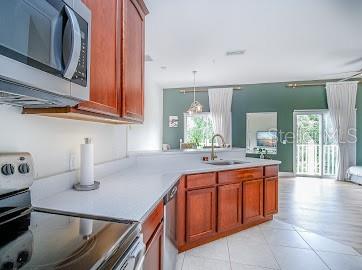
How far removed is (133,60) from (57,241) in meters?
1.40

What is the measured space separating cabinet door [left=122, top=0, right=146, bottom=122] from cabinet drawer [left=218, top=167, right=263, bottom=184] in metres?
1.18

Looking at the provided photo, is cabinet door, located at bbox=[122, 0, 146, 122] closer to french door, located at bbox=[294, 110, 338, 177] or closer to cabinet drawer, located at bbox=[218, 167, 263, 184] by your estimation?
cabinet drawer, located at bbox=[218, 167, 263, 184]

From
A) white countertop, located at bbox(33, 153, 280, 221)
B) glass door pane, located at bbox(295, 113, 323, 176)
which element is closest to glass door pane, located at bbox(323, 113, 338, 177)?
glass door pane, located at bbox(295, 113, 323, 176)

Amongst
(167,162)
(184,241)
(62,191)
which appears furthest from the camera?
(167,162)

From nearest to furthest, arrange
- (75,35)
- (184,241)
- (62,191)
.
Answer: (75,35) < (62,191) < (184,241)

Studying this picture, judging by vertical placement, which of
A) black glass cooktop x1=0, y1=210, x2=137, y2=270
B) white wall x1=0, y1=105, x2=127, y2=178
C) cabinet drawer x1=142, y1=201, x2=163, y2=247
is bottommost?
cabinet drawer x1=142, y1=201, x2=163, y2=247

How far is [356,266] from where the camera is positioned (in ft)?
6.71

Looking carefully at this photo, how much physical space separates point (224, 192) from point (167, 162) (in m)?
0.77

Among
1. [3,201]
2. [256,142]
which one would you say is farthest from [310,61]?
[3,201]

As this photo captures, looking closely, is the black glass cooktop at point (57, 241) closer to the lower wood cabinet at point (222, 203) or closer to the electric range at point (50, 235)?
the electric range at point (50, 235)

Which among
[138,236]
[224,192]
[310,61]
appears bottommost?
[224,192]

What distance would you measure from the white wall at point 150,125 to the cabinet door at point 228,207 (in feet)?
10.5

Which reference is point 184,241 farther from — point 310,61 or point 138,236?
point 310,61

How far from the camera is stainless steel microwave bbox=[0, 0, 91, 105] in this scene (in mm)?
630
